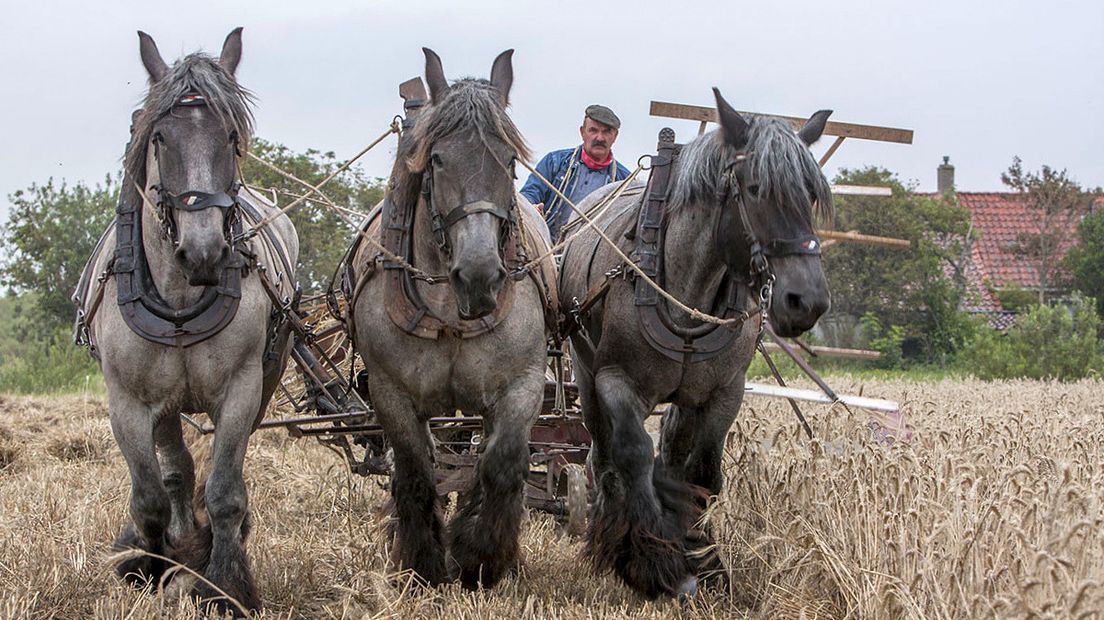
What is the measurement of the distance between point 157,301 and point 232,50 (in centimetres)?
122

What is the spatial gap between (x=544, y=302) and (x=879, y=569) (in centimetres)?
182

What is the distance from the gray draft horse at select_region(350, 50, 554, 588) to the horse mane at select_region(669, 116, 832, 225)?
2.69 feet

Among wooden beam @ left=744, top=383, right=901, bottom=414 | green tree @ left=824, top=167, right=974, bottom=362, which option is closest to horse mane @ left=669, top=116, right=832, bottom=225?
wooden beam @ left=744, top=383, right=901, bottom=414

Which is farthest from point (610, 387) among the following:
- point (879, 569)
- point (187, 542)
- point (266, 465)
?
point (266, 465)

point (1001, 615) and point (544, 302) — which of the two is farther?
point (544, 302)

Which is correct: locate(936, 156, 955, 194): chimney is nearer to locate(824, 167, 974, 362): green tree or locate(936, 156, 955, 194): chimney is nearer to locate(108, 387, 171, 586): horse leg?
Result: locate(824, 167, 974, 362): green tree

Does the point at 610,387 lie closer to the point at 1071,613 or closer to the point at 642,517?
the point at 642,517

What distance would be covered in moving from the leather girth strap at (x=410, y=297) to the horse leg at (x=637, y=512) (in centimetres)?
69

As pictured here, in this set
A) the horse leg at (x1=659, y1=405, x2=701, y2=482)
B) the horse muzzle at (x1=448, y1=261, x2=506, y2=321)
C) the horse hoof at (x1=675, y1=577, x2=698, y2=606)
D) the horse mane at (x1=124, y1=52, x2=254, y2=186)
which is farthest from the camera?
the horse leg at (x1=659, y1=405, x2=701, y2=482)

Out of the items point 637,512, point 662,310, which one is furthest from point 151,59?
point 637,512

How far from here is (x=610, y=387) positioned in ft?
17.3

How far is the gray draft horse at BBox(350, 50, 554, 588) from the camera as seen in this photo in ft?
15.0

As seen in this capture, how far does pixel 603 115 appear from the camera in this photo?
7.69m

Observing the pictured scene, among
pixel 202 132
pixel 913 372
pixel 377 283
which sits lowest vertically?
pixel 913 372
